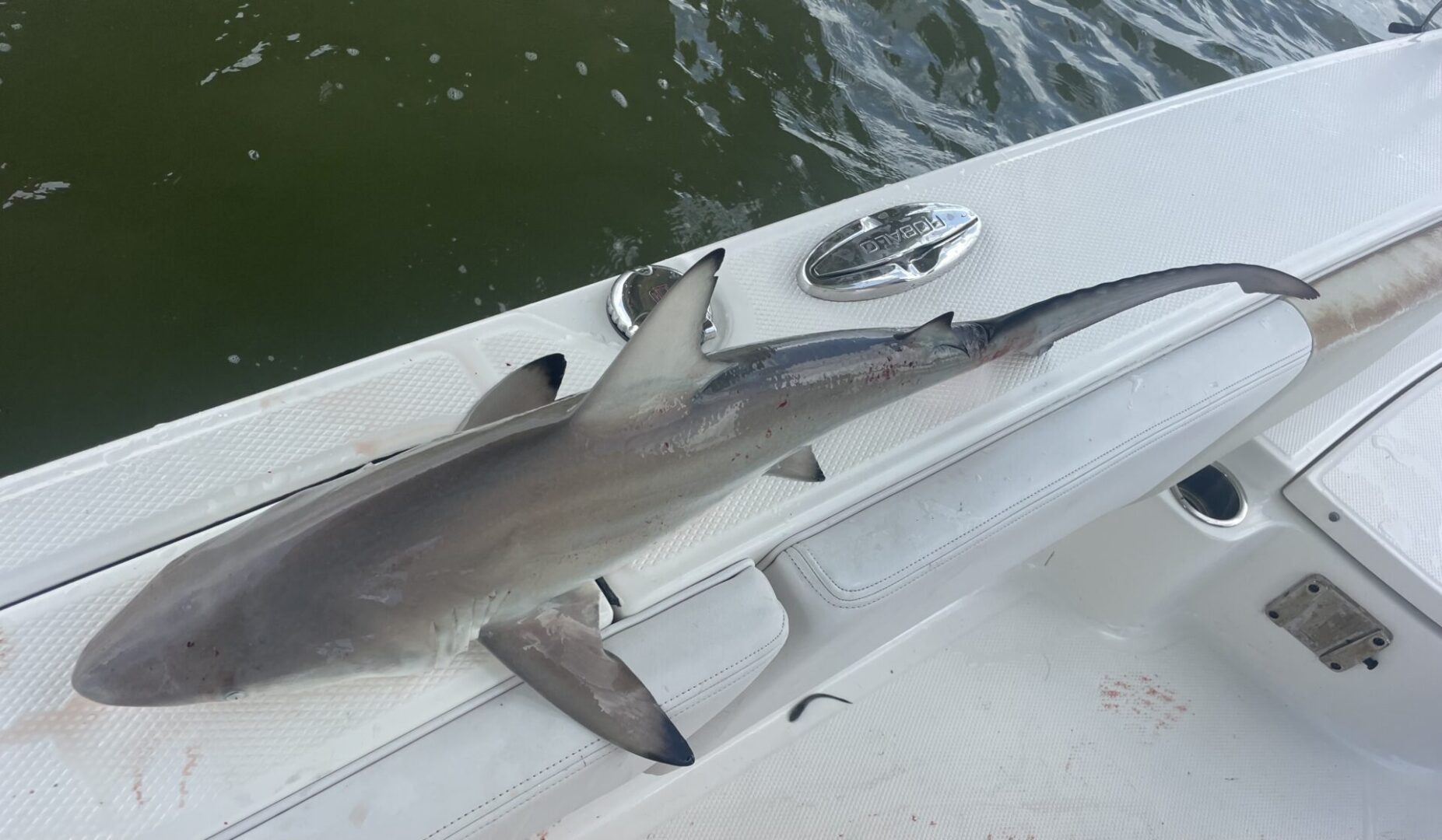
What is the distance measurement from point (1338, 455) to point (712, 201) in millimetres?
3156

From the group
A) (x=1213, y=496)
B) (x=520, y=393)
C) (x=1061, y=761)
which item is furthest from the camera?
(x=1213, y=496)

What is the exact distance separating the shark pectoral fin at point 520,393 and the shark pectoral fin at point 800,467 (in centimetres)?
47

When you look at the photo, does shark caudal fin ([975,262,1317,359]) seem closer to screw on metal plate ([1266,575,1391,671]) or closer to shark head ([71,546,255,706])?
screw on metal plate ([1266,575,1391,671])

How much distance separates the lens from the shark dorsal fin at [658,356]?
1310mm

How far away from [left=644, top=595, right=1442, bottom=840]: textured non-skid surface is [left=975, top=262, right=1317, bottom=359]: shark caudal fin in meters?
1.32

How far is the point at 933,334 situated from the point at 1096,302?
407 mm

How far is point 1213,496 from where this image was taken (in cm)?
271

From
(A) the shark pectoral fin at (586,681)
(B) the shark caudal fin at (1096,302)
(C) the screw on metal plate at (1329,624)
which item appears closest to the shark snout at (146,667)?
(A) the shark pectoral fin at (586,681)

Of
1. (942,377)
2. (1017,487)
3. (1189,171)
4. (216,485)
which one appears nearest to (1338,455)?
(1189,171)

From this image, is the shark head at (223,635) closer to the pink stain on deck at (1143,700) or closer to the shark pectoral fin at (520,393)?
the shark pectoral fin at (520,393)

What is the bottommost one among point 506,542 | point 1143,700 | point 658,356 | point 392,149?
point 1143,700

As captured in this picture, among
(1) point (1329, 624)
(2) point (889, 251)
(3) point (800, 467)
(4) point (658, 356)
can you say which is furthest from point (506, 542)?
(1) point (1329, 624)

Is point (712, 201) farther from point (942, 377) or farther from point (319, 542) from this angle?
point (319, 542)

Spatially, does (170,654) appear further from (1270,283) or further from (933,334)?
(1270,283)
